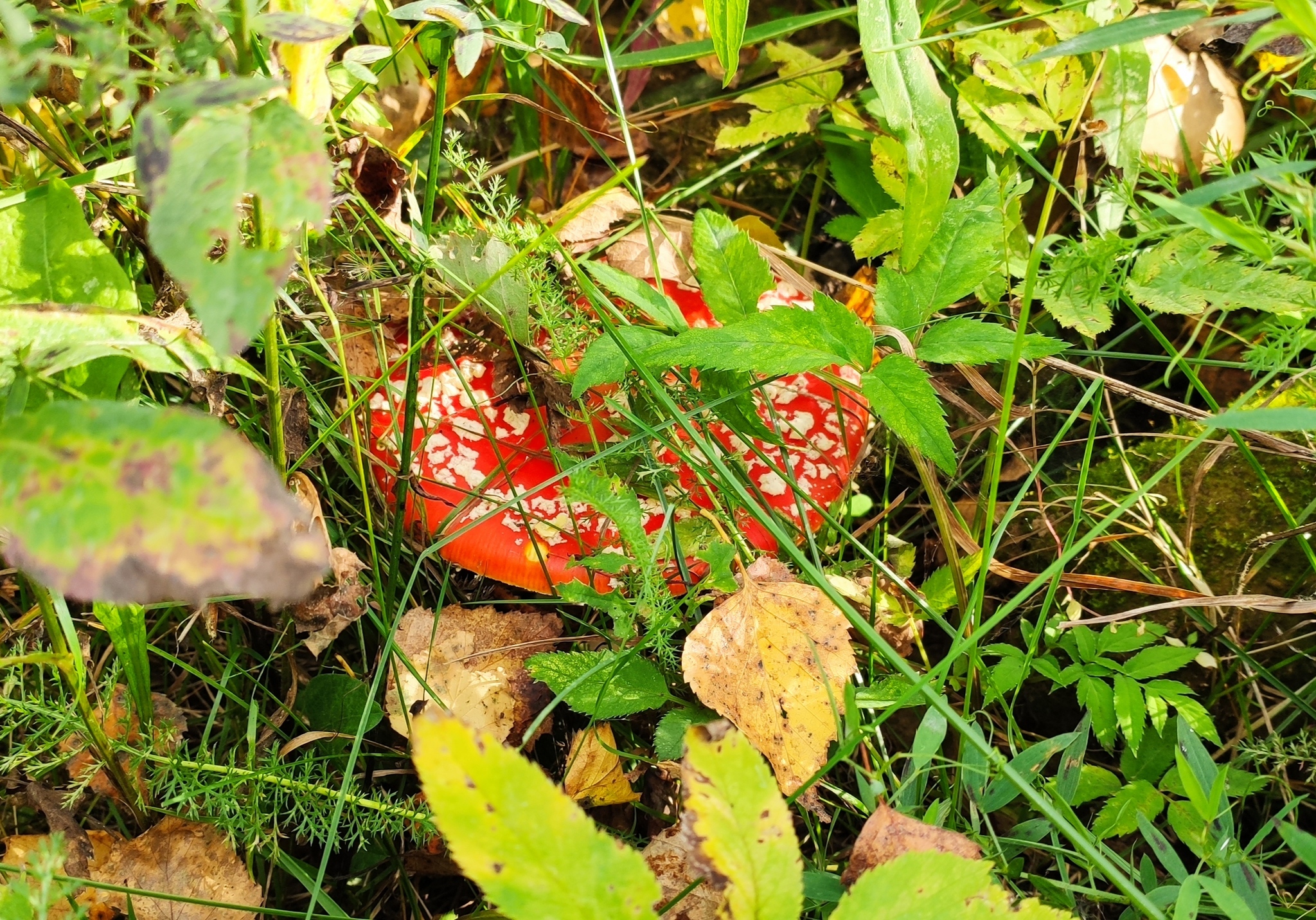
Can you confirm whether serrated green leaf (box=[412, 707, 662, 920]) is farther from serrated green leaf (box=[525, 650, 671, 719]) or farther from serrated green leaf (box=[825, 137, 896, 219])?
serrated green leaf (box=[825, 137, 896, 219])

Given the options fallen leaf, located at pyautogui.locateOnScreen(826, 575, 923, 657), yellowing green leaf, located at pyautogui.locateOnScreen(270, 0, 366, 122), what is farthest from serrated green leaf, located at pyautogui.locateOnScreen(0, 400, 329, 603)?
fallen leaf, located at pyautogui.locateOnScreen(826, 575, 923, 657)

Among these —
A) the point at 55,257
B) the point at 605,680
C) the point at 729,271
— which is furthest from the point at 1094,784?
the point at 55,257

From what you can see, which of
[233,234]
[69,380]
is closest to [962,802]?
[233,234]

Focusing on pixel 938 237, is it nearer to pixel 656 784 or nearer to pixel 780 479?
pixel 780 479

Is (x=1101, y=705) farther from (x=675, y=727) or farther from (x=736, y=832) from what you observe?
(x=736, y=832)

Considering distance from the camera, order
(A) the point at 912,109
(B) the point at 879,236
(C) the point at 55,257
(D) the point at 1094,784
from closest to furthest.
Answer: (C) the point at 55,257
(D) the point at 1094,784
(A) the point at 912,109
(B) the point at 879,236

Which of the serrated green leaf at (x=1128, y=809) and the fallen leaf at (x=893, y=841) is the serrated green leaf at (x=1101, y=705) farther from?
the fallen leaf at (x=893, y=841)
